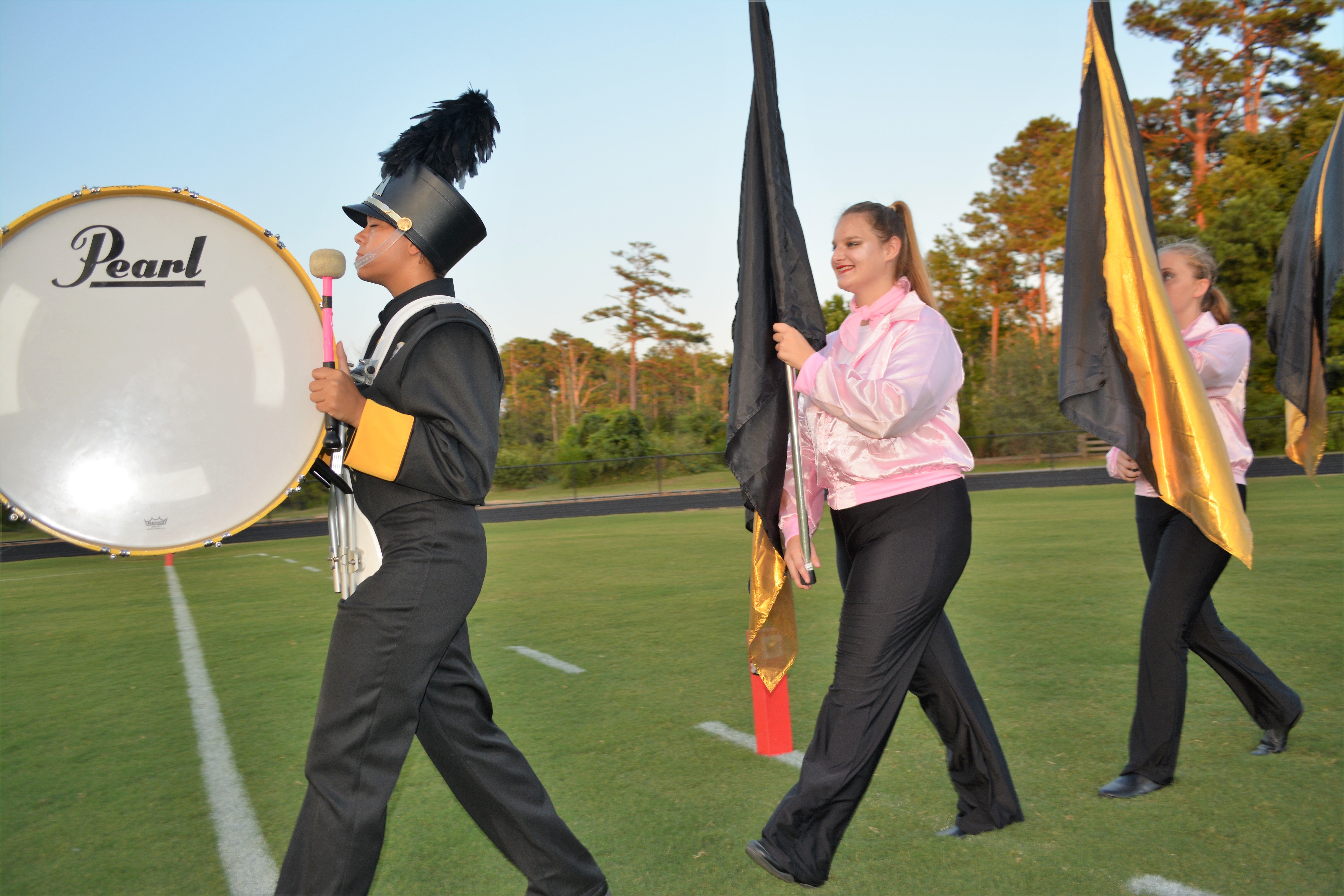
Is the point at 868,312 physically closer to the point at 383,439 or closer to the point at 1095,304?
the point at 1095,304

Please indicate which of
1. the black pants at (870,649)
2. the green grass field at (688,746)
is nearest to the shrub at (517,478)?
the green grass field at (688,746)

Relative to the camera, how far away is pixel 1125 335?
307 cm

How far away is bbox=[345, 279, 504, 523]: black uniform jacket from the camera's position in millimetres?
2230

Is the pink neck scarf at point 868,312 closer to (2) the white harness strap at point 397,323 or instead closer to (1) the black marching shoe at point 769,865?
(2) the white harness strap at point 397,323

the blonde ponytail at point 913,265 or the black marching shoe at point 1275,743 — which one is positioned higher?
the blonde ponytail at point 913,265

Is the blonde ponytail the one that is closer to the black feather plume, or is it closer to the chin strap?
the black feather plume

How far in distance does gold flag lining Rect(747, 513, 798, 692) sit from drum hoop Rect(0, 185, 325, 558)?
1.40m

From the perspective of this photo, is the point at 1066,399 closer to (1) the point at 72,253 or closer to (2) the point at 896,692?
(2) the point at 896,692

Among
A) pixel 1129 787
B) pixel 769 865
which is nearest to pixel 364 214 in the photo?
pixel 769 865

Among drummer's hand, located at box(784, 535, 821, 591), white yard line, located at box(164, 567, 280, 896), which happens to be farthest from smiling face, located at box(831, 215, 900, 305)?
white yard line, located at box(164, 567, 280, 896)

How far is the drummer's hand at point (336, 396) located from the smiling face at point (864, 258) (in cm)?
142

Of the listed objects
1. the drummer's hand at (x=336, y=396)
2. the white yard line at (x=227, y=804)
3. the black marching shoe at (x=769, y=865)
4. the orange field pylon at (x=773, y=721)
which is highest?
the drummer's hand at (x=336, y=396)

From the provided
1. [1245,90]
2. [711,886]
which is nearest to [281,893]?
[711,886]

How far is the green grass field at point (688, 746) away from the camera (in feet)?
9.30
